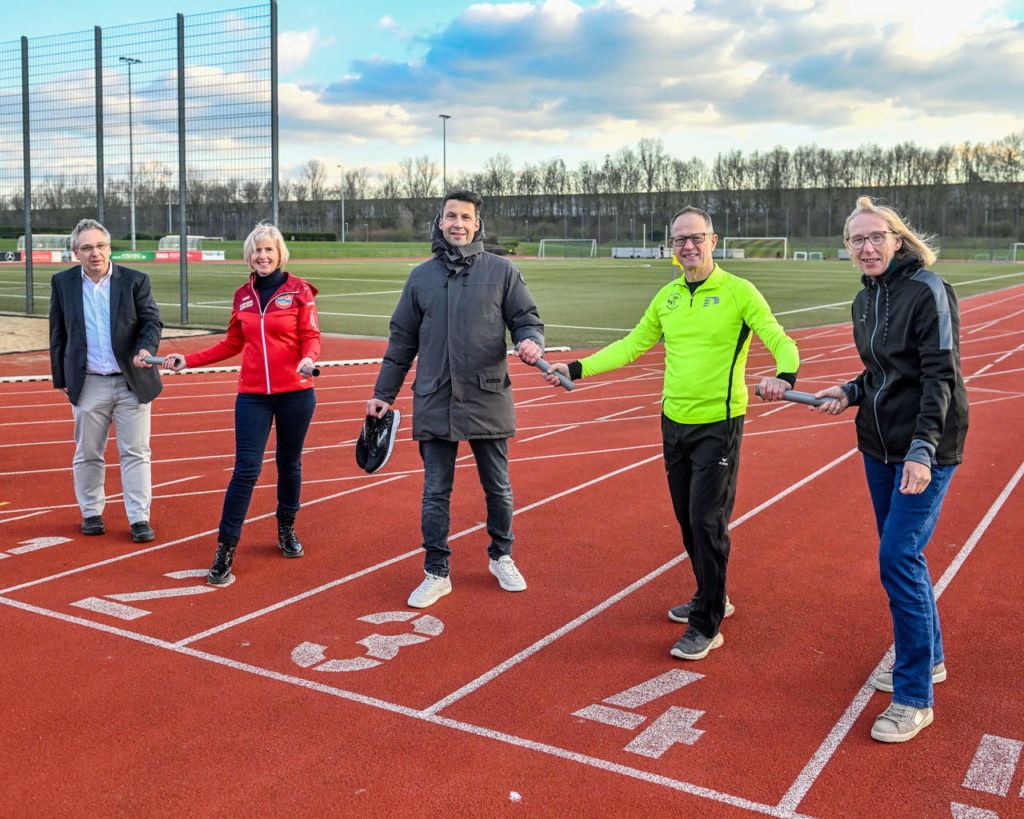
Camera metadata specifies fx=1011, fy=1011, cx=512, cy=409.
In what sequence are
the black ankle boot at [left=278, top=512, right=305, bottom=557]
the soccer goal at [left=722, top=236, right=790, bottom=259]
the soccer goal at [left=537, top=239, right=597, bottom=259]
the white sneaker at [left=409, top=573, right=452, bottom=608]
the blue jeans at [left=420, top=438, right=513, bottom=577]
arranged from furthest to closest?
the soccer goal at [left=537, top=239, right=597, bottom=259] < the soccer goal at [left=722, top=236, right=790, bottom=259] < the black ankle boot at [left=278, top=512, right=305, bottom=557] < the blue jeans at [left=420, top=438, right=513, bottom=577] < the white sneaker at [left=409, top=573, right=452, bottom=608]

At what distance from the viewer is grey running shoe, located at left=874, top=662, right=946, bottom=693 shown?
13.8 ft

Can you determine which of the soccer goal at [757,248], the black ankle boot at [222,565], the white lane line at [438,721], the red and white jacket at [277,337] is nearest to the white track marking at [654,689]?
the white lane line at [438,721]

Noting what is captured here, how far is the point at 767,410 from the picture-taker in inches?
429

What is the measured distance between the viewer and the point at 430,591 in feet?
16.9

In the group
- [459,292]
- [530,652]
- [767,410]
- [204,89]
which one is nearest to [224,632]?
[530,652]

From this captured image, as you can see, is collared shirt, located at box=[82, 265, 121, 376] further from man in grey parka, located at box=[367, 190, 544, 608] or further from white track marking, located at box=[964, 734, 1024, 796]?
white track marking, located at box=[964, 734, 1024, 796]

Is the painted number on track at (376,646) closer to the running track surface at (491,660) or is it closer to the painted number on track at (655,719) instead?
the running track surface at (491,660)

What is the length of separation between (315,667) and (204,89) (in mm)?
16364

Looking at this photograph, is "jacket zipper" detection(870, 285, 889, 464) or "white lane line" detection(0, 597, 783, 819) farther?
"jacket zipper" detection(870, 285, 889, 464)

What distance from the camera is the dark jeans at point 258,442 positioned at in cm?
558

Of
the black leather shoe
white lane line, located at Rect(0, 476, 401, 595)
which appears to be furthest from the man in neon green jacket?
the black leather shoe

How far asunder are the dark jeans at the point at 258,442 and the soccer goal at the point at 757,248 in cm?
8544

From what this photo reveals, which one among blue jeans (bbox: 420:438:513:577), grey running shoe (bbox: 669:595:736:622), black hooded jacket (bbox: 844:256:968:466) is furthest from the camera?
blue jeans (bbox: 420:438:513:577)

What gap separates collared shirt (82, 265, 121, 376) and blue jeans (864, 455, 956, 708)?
4.65 metres
